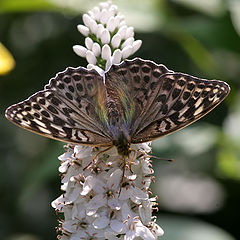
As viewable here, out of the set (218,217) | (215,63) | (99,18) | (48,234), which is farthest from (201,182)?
(99,18)

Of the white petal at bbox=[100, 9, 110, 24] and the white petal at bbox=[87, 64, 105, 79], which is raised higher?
the white petal at bbox=[100, 9, 110, 24]

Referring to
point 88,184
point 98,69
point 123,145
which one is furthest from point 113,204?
point 98,69

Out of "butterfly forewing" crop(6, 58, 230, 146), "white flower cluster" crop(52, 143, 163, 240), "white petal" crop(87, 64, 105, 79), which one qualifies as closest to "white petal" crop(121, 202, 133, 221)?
"white flower cluster" crop(52, 143, 163, 240)

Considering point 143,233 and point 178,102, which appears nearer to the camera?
point 143,233

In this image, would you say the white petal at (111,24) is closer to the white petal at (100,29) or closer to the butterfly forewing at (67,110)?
the white petal at (100,29)

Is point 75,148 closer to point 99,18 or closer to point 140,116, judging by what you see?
point 140,116

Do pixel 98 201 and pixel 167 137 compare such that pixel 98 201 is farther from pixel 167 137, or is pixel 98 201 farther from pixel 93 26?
pixel 167 137

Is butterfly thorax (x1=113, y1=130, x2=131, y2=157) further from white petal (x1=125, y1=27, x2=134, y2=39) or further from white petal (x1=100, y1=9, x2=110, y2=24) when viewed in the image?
white petal (x1=100, y1=9, x2=110, y2=24)

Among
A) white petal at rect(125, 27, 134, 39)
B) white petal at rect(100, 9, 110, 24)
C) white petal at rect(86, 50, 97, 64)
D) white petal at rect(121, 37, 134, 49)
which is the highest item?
white petal at rect(100, 9, 110, 24)
